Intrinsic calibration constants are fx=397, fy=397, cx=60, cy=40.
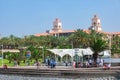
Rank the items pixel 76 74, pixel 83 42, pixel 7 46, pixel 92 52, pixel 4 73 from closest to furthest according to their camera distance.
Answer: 1. pixel 76 74
2. pixel 4 73
3. pixel 92 52
4. pixel 83 42
5. pixel 7 46

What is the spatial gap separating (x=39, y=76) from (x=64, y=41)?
110205mm

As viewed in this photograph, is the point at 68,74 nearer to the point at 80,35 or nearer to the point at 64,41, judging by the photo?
the point at 80,35

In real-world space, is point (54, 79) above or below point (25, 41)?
below

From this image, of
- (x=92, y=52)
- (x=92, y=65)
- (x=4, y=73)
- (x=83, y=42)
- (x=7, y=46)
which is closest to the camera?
(x=4, y=73)

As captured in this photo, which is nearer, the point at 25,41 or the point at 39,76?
the point at 39,76

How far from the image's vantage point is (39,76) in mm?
40656

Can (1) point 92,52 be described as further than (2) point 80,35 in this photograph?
No

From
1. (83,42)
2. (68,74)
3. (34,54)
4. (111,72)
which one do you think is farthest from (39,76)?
(83,42)

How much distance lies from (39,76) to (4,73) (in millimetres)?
5635

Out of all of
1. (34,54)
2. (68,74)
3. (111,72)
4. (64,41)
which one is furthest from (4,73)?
(64,41)

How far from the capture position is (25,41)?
6265 inches

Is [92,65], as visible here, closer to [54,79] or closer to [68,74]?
[68,74]

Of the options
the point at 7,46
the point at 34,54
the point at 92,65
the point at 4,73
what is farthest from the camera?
the point at 7,46

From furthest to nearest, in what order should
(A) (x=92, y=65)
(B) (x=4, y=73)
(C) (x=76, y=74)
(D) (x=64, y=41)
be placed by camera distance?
(D) (x=64, y=41)
(A) (x=92, y=65)
(B) (x=4, y=73)
(C) (x=76, y=74)
